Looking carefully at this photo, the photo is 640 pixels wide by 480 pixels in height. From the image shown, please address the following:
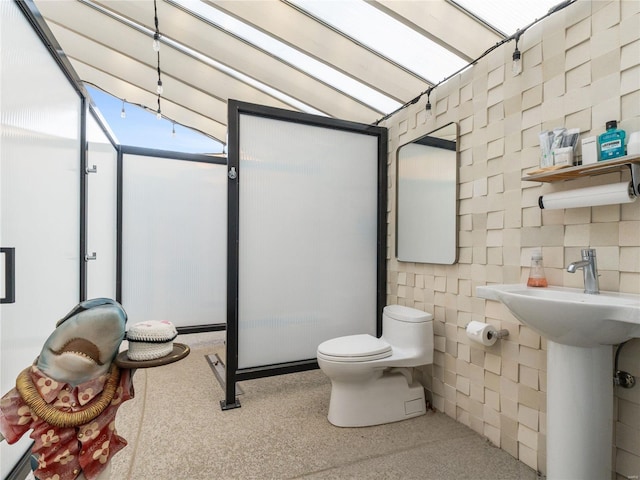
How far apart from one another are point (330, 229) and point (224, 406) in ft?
4.63

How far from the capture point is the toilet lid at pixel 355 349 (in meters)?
1.86

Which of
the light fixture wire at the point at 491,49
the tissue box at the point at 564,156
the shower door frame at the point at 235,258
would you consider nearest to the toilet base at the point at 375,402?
the shower door frame at the point at 235,258

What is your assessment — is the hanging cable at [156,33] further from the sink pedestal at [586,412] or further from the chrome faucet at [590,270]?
the sink pedestal at [586,412]

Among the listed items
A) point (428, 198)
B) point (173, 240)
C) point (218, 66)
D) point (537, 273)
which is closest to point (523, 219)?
point (537, 273)

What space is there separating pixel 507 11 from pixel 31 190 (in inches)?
92.5

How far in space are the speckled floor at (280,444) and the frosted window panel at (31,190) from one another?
0.59m

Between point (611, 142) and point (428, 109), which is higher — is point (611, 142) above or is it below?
below

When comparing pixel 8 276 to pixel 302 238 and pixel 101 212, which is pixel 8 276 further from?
pixel 101 212

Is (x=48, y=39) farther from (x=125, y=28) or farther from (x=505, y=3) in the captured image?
(x=505, y=3)

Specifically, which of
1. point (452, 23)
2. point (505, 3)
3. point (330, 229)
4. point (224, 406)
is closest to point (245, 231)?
point (330, 229)

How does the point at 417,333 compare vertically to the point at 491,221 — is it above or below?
below

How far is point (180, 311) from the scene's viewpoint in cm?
370

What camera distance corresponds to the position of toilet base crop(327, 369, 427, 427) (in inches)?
75.7

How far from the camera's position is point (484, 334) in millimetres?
1674
